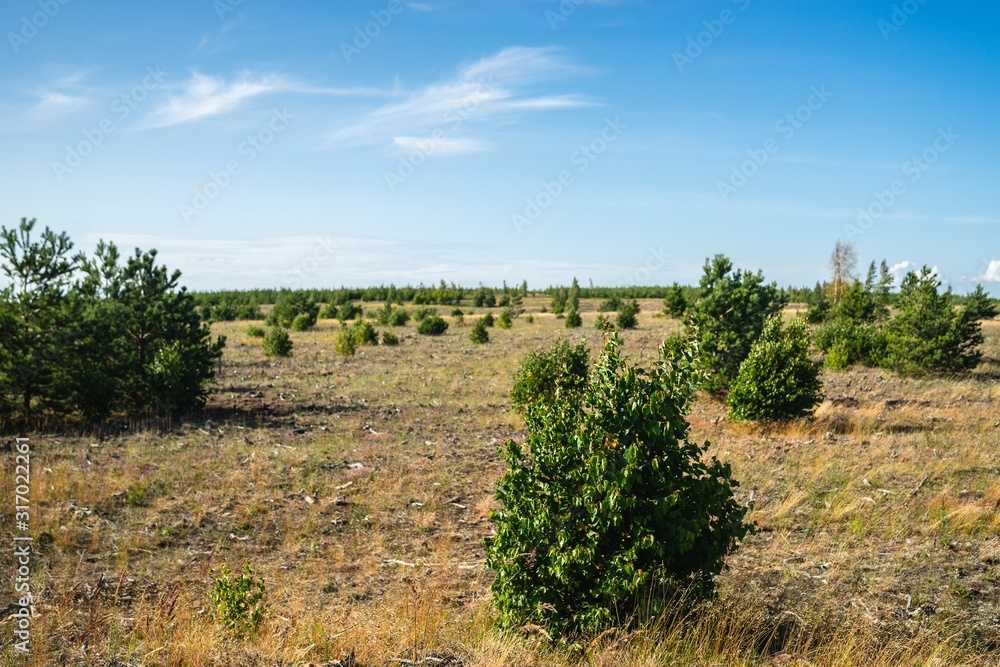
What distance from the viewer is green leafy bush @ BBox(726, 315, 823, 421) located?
1349cm

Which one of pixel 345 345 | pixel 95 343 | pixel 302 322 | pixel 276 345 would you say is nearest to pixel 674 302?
pixel 345 345

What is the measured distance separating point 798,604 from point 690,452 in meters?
2.43

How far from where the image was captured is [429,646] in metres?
4.65

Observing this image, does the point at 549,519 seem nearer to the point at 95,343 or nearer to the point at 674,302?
the point at 95,343

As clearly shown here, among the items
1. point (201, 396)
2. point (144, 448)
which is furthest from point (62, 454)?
point (201, 396)

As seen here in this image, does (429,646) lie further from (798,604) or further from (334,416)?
(334,416)

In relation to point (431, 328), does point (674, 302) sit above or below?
above

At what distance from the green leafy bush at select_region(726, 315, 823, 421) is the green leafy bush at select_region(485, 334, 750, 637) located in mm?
9630

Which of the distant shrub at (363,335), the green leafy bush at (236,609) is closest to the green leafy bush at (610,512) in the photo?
the green leafy bush at (236,609)

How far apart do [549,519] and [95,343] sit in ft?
49.4

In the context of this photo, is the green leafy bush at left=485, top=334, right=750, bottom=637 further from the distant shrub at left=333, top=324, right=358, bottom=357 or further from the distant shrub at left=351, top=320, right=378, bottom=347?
the distant shrub at left=351, top=320, right=378, bottom=347

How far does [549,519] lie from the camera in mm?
4582

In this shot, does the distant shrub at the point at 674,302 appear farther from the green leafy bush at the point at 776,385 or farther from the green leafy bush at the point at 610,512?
the green leafy bush at the point at 610,512

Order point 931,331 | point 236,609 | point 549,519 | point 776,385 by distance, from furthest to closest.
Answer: point 931,331, point 776,385, point 236,609, point 549,519
